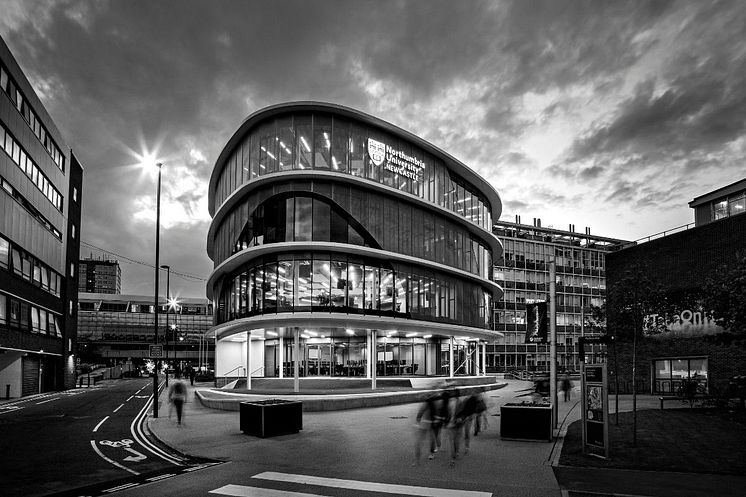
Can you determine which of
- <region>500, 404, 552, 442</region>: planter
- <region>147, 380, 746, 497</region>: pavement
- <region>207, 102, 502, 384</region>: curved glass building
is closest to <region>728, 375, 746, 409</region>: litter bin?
<region>147, 380, 746, 497</region>: pavement

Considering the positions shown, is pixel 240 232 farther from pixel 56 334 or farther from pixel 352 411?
pixel 56 334

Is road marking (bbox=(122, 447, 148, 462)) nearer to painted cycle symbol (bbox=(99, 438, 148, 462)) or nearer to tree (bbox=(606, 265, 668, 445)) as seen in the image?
painted cycle symbol (bbox=(99, 438, 148, 462))

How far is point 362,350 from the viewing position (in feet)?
139

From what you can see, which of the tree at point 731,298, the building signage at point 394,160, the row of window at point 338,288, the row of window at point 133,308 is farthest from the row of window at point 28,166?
the row of window at point 133,308

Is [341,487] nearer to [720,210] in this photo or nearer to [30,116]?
[720,210]

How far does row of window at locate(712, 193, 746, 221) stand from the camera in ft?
119

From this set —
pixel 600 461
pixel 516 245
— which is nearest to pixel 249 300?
pixel 600 461

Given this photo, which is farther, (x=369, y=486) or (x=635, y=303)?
(x=635, y=303)

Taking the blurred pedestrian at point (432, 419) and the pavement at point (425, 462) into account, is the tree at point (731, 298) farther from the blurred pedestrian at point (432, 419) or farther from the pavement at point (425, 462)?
the blurred pedestrian at point (432, 419)

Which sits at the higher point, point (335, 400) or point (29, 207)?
point (29, 207)

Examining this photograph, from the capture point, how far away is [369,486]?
11133 millimetres

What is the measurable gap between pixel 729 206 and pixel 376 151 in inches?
899

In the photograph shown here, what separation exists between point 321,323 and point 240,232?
33.0ft

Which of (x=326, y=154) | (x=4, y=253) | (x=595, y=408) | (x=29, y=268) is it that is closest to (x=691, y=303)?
(x=595, y=408)
